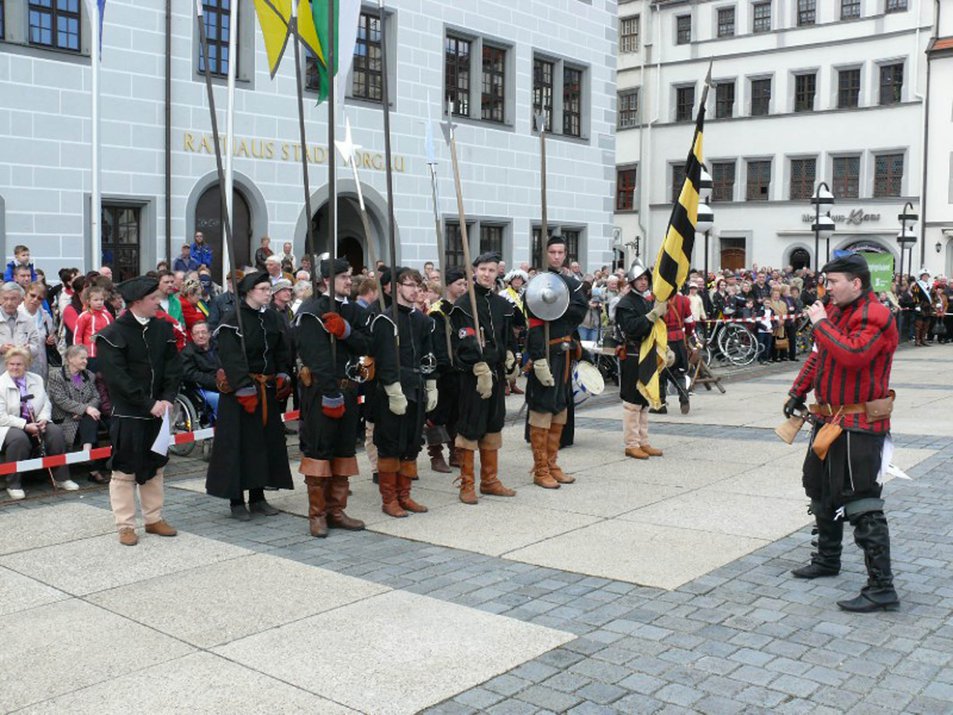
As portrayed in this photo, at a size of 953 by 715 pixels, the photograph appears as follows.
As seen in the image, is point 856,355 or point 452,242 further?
point 452,242

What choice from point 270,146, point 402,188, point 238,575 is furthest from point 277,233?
point 238,575

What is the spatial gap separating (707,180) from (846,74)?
2967 centimetres

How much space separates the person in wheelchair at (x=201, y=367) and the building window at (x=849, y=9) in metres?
41.1

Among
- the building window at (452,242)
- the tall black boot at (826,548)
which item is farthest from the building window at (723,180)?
the tall black boot at (826,548)

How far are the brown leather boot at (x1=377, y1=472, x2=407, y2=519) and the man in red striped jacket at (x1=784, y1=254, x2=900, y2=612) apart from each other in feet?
10.3

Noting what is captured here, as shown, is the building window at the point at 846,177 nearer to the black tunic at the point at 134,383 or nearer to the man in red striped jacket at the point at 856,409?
the man in red striped jacket at the point at 856,409

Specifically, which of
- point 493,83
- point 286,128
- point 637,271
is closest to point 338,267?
point 637,271

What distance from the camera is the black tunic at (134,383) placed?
700cm

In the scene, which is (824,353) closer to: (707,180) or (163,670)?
(163,670)

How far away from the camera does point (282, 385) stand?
7.84m

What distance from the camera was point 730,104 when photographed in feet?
156

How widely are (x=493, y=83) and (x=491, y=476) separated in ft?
52.9

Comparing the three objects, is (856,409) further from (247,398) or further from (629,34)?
(629,34)

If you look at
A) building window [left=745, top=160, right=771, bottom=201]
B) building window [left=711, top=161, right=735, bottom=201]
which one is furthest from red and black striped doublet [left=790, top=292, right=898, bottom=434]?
building window [left=711, top=161, right=735, bottom=201]
